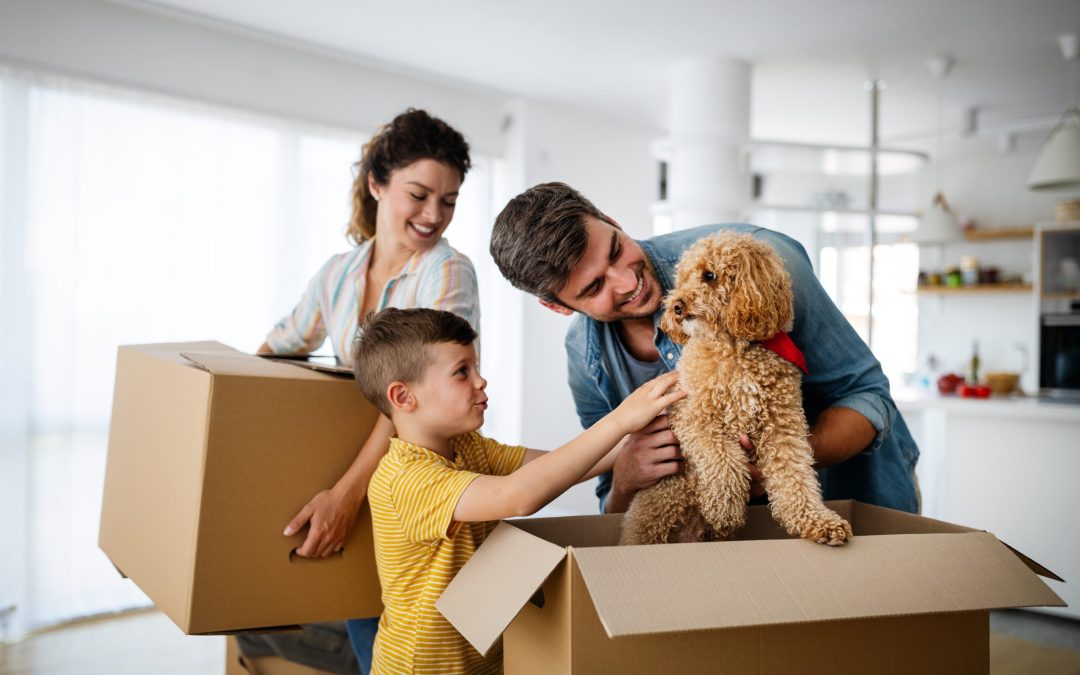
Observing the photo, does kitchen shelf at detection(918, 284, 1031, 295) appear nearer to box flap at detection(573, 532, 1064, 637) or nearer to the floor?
the floor

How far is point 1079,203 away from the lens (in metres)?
5.38

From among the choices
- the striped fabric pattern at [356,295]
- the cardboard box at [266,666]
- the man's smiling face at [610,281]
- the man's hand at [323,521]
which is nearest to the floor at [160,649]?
the cardboard box at [266,666]

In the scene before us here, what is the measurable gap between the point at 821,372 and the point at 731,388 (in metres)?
0.31

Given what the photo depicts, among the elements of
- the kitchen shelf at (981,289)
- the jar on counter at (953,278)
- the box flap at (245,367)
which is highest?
the jar on counter at (953,278)

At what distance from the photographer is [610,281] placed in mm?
1301

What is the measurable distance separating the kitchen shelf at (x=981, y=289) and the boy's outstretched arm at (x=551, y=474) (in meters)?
6.59

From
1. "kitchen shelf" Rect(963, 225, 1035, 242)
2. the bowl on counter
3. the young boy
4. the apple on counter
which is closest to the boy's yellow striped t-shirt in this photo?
the young boy

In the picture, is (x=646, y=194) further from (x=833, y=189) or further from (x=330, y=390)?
(x=330, y=390)

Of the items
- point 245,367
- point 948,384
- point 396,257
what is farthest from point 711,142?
point 245,367

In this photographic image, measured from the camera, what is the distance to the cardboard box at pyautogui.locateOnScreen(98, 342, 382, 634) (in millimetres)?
1260

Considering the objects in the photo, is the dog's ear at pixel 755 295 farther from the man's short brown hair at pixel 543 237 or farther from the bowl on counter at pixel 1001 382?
the bowl on counter at pixel 1001 382

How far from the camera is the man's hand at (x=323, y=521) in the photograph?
52.6 inches

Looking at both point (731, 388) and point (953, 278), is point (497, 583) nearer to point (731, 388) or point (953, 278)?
point (731, 388)

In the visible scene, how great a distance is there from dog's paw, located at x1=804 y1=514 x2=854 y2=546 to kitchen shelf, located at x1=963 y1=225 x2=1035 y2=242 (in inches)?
258
